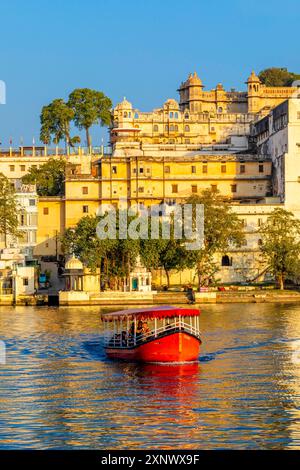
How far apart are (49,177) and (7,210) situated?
71.6 ft

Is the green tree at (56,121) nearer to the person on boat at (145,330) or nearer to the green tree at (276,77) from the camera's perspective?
the green tree at (276,77)

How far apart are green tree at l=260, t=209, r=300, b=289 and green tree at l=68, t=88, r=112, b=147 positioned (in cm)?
3518

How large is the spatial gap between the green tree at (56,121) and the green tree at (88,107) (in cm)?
102

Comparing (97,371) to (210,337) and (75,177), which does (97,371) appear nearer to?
(210,337)

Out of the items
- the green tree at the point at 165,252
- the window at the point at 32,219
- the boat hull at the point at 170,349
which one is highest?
the window at the point at 32,219

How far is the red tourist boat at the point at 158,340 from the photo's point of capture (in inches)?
1981

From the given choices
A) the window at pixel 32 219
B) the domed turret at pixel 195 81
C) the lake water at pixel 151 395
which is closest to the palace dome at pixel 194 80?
the domed turret at pixel 195 81

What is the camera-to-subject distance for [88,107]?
13350 centimetres

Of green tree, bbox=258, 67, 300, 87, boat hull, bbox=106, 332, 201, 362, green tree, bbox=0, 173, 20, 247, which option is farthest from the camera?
green tree, bbox=258, 67, 300, 87

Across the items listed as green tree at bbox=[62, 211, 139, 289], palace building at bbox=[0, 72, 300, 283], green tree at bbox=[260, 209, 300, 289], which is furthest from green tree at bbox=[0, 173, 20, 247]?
green tree at bbox=[260, 209, 300, 289]

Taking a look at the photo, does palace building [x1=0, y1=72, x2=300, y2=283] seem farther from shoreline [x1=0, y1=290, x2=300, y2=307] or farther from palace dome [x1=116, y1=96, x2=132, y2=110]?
shoreline [x1=0, y1=290, x2=300, y2=307]

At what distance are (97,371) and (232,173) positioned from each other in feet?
237

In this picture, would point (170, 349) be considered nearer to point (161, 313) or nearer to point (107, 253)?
point (161, 313)

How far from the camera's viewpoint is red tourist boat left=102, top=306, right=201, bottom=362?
5031 centimetres
